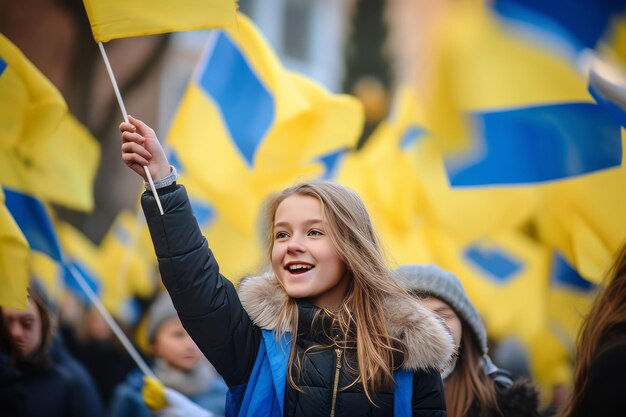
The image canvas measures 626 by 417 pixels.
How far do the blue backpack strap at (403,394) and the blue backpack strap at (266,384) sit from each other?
0.32 m

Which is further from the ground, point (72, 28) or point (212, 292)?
point (72, 28)

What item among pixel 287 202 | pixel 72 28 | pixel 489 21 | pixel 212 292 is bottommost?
pixel 212 292

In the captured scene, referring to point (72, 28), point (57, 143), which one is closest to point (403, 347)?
point (57, 143)

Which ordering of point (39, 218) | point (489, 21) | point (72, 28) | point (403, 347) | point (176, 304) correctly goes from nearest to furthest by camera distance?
1. point (176, 304)
2. point (403, 347)
3. point (39, 218)
4. point (489, 21)
5. point (72, 28)

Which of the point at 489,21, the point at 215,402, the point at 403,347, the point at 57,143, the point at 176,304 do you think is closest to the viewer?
the point at 176,304

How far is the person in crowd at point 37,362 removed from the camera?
353 cm

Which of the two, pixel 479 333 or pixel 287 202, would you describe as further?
pixel 479 333

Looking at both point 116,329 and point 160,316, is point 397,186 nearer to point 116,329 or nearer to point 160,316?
point 160,316

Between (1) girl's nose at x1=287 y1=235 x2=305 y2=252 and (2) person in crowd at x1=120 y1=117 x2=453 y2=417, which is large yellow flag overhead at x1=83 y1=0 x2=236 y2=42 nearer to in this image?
(2) person in crowd at x1=120 y1=117 x2=453 y2=417

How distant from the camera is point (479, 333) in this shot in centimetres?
330

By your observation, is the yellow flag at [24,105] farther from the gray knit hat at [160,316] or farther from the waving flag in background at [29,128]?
the gray knit hat at [160,316]

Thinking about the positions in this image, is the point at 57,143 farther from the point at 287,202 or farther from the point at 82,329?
the point at 82,329

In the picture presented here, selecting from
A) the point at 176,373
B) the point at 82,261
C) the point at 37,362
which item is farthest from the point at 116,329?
the point at 82,261

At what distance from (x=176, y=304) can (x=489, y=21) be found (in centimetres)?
347
